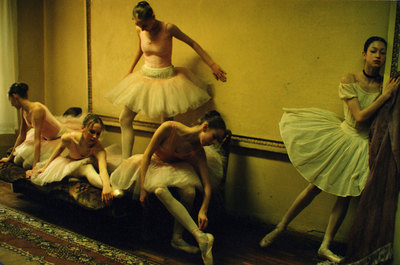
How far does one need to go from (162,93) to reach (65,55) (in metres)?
1.85

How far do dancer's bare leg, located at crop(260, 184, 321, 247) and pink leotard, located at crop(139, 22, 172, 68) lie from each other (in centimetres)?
133

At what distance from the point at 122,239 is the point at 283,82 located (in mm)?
1480

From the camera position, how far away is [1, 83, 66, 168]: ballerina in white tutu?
116 inches

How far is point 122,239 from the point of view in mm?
2475

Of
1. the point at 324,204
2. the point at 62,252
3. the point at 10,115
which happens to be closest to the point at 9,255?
the point at 62,252

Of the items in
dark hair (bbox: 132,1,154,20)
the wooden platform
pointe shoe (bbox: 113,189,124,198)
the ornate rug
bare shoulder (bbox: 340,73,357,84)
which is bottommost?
the wooden platform

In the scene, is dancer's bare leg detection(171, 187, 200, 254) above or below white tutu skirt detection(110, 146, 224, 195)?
below

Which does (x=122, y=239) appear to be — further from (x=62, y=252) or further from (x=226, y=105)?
(x=226, y=105)

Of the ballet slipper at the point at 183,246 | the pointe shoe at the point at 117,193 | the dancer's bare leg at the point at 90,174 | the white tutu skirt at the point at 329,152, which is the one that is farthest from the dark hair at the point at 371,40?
the dancer's bare leg at the point at 90,174

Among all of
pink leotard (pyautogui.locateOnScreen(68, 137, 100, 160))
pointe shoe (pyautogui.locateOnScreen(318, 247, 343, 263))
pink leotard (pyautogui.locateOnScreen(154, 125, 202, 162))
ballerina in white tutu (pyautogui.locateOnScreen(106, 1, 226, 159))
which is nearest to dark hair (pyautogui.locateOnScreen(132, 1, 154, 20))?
ballerina in white tutu (pyautogui.locateOnScreen(106, 1, 226, 159))

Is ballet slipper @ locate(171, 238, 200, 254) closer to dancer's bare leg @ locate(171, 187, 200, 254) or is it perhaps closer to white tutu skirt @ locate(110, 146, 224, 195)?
dancer's bare leg @ locate(171, 187, 200, 254)

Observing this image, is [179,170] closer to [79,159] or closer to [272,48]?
[79,159]

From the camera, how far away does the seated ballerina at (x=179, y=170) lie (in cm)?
218

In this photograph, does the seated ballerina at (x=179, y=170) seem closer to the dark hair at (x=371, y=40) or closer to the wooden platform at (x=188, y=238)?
the wooden platform at (x=188, y=238)
